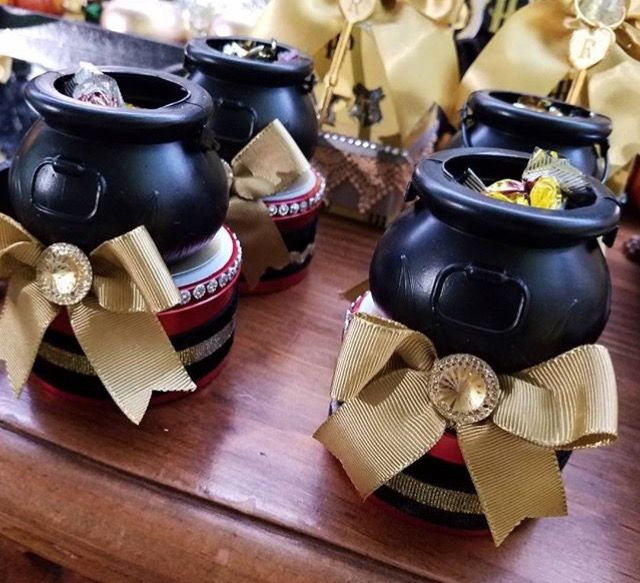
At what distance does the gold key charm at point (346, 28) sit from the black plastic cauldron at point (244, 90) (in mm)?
149

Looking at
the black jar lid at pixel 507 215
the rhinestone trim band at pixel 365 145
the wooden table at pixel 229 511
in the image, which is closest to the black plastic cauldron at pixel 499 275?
the black jar lid at pixel 507 215

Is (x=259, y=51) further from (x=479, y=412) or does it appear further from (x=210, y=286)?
(x=479, y=412)

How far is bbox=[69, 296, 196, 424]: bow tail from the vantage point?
40 centimetres

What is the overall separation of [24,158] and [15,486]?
185 mm

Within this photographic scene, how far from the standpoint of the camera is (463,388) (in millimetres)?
355

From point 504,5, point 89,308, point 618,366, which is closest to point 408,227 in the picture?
point 89,308

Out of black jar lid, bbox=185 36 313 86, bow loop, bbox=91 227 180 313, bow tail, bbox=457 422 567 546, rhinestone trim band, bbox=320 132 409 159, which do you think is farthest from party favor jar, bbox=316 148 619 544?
rhinestone trim band, bbox=320 132 409 159

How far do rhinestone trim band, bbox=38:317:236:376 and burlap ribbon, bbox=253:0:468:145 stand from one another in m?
0.36

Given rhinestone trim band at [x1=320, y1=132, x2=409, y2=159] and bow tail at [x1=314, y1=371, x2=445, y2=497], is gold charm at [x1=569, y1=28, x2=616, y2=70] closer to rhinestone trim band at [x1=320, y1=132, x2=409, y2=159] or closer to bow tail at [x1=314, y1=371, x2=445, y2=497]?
rhinestone trim band at [x1=320, y1=132, x2=409, y2=159]

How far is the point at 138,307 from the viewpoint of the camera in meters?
0.39

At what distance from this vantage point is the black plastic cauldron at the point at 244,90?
0.54m

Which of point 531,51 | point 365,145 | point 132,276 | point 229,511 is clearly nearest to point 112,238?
point 132,276

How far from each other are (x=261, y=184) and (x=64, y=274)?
0.21 m

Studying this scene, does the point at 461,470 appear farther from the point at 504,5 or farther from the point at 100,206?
the point at 504,5
